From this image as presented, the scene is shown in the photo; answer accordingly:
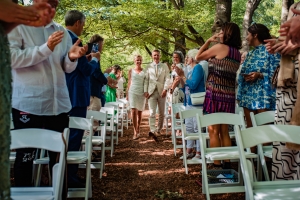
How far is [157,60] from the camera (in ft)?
27.8

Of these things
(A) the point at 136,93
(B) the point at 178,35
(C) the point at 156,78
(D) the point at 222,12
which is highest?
(B) the point at 178,35

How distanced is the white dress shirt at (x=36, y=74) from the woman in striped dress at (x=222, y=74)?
2062 millimetres

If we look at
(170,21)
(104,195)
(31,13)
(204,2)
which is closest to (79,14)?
(104,195)

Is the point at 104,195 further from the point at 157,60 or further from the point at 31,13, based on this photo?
the point at 157,60

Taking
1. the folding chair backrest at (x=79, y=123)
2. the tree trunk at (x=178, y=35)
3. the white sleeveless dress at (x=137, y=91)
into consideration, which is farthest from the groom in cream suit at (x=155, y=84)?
the tree trunk at (x=178, y=35)

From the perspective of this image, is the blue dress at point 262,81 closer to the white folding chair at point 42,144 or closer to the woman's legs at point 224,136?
the woman's legs at point 224,136

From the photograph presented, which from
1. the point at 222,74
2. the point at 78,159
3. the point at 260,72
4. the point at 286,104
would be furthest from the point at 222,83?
the point at 78,159

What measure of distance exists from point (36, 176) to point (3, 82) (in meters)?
2.84

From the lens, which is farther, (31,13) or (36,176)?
(36,176)

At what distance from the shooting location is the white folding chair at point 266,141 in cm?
235

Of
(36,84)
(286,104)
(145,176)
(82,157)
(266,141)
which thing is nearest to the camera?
(266,141)

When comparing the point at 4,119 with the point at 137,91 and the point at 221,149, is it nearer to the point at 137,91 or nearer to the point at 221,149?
the point at 221,149

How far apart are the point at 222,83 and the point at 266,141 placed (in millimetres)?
2102

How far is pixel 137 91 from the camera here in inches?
336
